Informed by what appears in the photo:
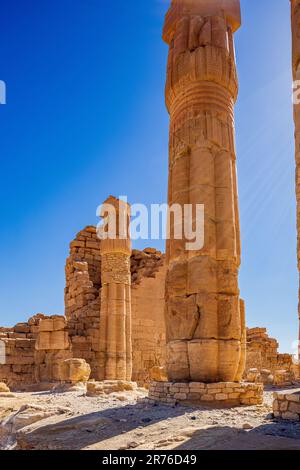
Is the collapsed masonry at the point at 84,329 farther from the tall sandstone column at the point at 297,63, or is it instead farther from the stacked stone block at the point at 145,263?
the tall sandstone column at the point at 297,63

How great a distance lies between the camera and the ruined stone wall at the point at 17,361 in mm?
14789

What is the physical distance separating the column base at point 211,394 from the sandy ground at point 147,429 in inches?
12.3

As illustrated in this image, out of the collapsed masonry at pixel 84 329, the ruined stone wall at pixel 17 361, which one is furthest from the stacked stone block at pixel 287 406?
the ruined stone wall at pixel 17 361

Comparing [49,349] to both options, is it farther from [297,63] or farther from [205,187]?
[297,63]

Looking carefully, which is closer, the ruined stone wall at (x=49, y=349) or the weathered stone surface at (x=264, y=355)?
the ruined stone wall at (x=49, y=349)

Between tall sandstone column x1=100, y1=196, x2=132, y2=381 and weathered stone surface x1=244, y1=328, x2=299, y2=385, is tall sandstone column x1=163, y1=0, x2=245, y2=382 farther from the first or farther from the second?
weathered stone surface x1=244, y1=328, x2=299, y2=385

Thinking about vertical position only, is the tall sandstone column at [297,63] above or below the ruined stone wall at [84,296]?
above

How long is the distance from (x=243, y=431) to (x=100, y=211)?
12366mm

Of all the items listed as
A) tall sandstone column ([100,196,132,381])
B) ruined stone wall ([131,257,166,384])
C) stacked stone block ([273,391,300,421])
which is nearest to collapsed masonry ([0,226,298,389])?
ruined stone wall ([131,257,166,384])

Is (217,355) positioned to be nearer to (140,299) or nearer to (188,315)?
(188,315)

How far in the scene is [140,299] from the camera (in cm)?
1858

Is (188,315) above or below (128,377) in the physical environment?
above

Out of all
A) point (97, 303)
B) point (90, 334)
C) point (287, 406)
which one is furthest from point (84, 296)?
point (287, 406)
